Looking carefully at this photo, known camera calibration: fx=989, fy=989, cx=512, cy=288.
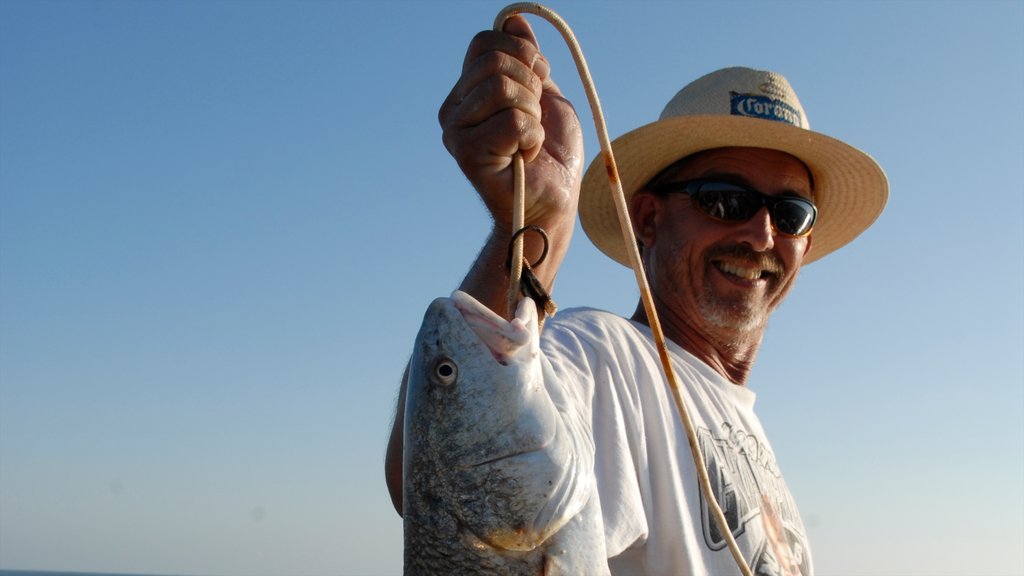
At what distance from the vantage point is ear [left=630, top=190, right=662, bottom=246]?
15.2 ft

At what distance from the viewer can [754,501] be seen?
3.40 meters

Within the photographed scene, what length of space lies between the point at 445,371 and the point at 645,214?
8.81 feet

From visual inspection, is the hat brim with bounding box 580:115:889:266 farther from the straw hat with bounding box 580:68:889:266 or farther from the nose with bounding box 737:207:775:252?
the nose with bounding box 737:207:775:252

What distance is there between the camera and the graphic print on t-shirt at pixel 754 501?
127 inches

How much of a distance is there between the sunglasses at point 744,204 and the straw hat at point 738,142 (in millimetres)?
250

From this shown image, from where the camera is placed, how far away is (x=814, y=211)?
14.8 ft

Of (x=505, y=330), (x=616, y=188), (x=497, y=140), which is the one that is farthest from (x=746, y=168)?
(x=505, y=330)

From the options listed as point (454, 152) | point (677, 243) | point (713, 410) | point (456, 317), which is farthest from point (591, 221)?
point (456, 317)

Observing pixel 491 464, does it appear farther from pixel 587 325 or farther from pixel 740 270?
pixel 740 270

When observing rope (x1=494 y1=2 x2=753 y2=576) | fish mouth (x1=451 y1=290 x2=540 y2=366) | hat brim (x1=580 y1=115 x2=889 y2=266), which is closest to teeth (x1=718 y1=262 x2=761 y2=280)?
hat brim (x1=580 y1=115 x2=889 y2=266)

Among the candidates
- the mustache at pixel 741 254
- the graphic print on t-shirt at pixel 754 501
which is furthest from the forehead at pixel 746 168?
the graphic print on t-shirt at pixel 754 501

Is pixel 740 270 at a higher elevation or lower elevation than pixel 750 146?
lower

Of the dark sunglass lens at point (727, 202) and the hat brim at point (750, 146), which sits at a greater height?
the hat brim at point (750, 146)

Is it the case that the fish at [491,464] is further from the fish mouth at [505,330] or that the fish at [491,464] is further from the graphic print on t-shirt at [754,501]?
the graphic print on t-shirt at [754,501]
